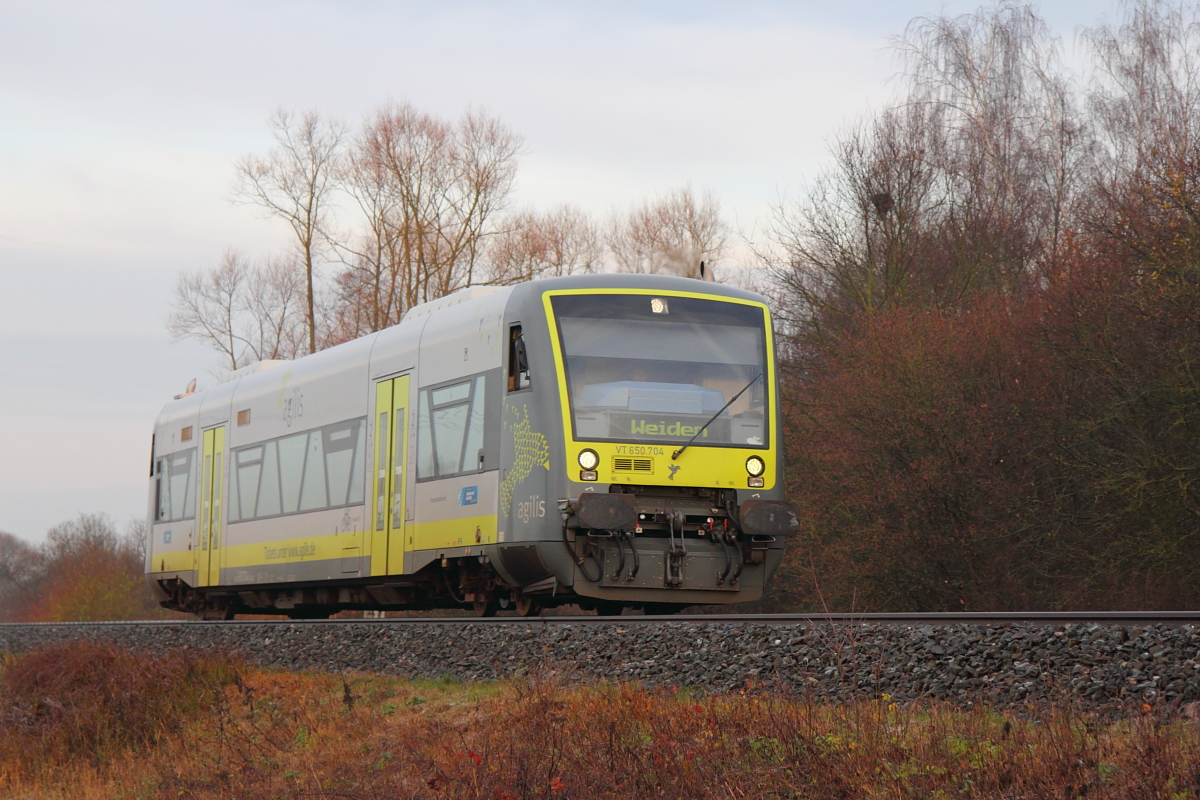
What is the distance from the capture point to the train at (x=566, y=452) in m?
12.0

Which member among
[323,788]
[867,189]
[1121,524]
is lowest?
[323,788]

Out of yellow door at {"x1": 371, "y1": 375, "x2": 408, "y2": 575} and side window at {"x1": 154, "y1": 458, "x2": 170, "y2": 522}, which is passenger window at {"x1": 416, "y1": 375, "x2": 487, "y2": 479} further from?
side window at {"x1": 154, "y1": 458, "x2": 170, "y2": 522}

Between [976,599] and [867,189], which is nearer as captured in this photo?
[976,599]

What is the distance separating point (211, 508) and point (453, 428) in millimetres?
7533

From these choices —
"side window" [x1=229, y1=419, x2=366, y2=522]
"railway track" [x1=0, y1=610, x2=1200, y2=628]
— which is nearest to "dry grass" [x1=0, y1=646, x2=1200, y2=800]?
"railway track" [x1=0, y1=610, x2=1200, y2=628]

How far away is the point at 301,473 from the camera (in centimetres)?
1662

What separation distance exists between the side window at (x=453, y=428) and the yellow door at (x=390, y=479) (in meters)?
0.39

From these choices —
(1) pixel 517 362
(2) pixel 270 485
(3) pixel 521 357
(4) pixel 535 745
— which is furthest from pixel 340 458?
(4) pixel 535 745

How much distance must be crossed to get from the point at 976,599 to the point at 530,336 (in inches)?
410

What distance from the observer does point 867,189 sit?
2688 centimetres

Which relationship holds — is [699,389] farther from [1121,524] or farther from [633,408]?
[1121,524]

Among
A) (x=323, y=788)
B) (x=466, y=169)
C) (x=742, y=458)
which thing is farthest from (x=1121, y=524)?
(x=466, y=169)

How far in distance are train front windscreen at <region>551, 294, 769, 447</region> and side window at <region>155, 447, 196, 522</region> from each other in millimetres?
10040

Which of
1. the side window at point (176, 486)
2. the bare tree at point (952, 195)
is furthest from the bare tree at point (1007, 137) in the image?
the side window at point (176, 486)
